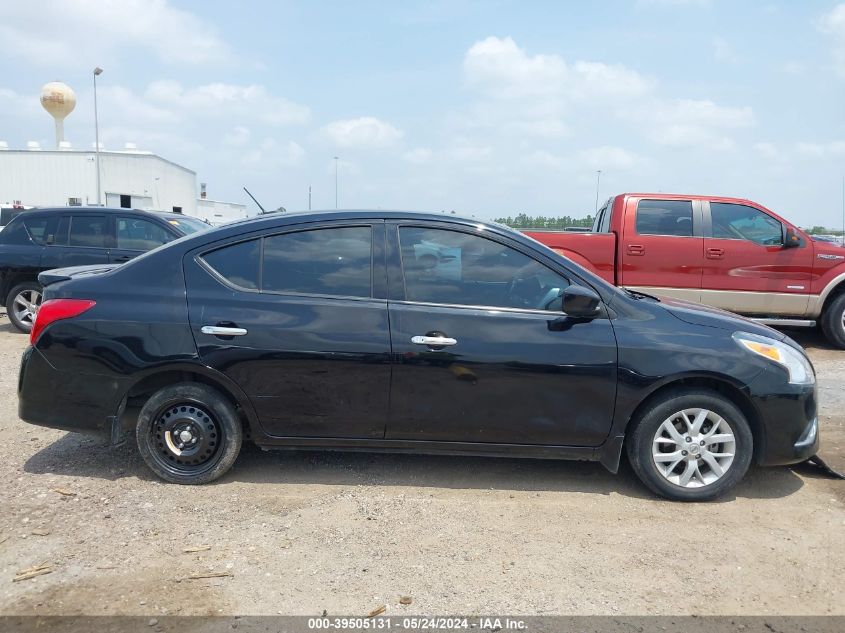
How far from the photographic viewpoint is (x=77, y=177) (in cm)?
4394

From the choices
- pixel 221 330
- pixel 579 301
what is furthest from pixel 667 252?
pixel 221 330

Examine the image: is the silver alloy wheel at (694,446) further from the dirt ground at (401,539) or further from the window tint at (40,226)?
the window tint at (40,226)

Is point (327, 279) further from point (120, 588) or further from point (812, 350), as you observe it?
point (812, 350)

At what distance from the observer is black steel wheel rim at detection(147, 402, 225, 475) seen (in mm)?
3801

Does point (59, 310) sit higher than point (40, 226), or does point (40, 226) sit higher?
point (40, 226)

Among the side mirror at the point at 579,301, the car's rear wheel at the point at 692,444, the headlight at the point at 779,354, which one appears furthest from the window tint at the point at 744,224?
the side mirror at the point at 579,301

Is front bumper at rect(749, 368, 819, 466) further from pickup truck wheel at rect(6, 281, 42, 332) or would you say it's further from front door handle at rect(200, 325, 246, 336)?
pickup truck wheel at rect(6, 281, 42, 332)

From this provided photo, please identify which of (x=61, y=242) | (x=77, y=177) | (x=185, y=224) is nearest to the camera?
(x=61, y=242)

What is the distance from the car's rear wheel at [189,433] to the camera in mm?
3783

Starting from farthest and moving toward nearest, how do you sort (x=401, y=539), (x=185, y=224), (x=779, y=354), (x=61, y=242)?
(x=185, y=224) → (x=61, y=242) → (x=779, y=354) → (x=401, y=539)

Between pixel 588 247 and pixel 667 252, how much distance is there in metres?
1.05

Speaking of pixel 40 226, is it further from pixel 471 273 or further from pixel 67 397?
pixel 471 273

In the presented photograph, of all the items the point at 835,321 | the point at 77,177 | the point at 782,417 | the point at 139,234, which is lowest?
the point at 782,417

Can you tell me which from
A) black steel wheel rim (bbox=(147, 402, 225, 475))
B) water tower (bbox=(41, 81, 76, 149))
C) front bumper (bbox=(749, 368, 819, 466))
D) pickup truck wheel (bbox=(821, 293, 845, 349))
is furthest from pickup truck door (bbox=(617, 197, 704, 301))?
water tower (bbox=(41, 81, 76, 149))
